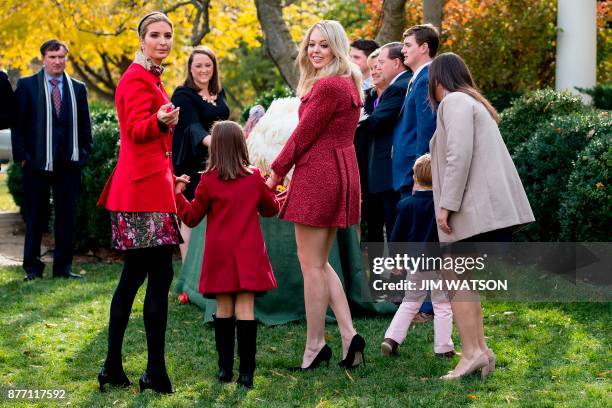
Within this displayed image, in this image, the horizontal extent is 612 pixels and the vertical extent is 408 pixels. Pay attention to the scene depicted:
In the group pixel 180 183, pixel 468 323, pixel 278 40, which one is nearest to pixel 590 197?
pixel 468 323

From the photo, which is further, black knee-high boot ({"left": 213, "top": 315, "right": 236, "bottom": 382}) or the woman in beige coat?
black knee-high boot ({"left": 213, "top": 315, "right": 236, "bottom": 382})

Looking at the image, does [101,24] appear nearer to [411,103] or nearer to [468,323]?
[411,103]

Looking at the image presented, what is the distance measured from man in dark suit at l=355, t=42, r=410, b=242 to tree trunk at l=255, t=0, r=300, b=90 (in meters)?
3.80

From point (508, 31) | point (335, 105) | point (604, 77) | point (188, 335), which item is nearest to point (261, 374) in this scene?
point (188, 335)

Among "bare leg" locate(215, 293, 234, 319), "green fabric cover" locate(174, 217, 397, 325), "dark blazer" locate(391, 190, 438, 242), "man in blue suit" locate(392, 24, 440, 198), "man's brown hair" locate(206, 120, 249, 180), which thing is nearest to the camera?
"man's brown hair" locate(206, 120, 249, 180)

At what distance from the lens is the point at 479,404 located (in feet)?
16.1

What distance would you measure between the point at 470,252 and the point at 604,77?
10.2 meters

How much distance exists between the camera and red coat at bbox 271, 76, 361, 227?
5441 mm

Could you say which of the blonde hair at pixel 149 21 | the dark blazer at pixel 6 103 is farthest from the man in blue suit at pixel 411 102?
the dark blazer at pixel 6 103

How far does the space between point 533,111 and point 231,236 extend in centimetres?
465

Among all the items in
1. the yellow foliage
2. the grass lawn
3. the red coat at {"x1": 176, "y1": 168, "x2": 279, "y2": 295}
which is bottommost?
the grass lawn

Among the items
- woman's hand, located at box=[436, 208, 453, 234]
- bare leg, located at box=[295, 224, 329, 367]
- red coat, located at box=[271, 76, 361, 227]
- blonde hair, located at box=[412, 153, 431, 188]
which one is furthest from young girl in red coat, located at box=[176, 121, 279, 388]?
blonde hair, located at box=[412, 153, 431, 188]

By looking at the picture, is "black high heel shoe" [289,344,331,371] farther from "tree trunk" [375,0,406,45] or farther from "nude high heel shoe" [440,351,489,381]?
"tree trunk" [375,0,406,45]

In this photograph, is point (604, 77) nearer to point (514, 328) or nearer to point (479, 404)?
point (514, 328)
